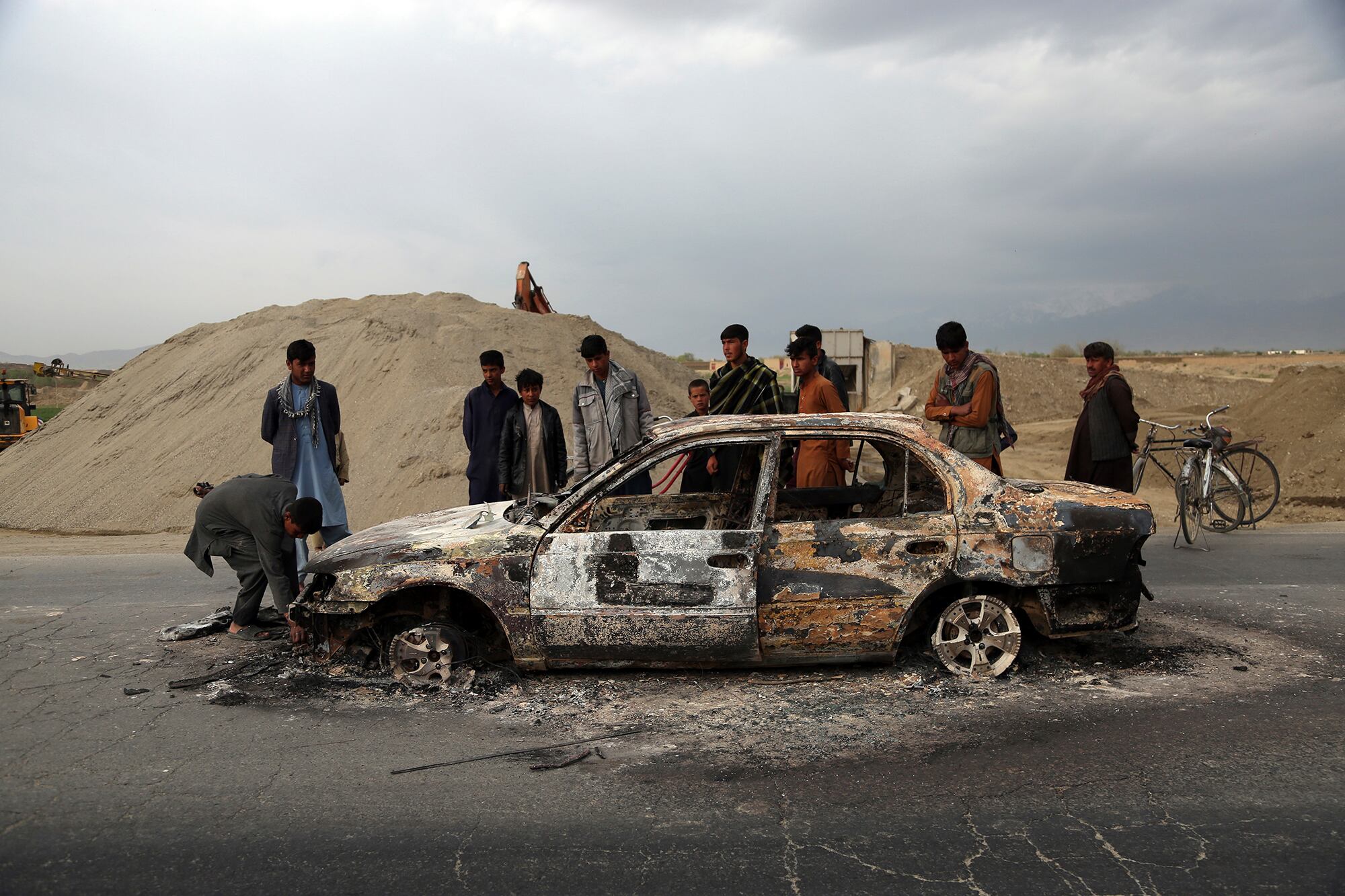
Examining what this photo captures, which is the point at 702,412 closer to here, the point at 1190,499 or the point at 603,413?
the point at 603,413

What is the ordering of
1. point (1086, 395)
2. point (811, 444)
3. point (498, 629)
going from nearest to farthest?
point (498, 629), point (811, 444), point (1086, 395)

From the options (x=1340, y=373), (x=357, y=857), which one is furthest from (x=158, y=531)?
(x=1340, y=373)

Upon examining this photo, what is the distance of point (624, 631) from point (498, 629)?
0.82 metres

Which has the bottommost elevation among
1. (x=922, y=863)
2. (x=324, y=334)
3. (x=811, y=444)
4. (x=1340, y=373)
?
(x=922, y=863)

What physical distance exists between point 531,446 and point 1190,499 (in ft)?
22.4

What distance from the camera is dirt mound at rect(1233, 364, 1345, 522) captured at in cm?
1291

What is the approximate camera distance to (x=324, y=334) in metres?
20.5

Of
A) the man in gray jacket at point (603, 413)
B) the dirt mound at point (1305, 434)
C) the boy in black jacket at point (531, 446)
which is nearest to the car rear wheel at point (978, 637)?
the man in gray jacket at point (603, 413)

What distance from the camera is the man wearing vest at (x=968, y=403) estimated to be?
22.2 ft

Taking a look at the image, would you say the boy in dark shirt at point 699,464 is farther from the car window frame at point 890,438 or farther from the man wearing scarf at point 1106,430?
the man wearing scarf at point 1106,430

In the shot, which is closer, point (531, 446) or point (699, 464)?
point (699, 464)

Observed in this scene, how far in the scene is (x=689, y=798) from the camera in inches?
153

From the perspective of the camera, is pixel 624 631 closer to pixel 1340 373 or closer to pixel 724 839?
pixel 724 839

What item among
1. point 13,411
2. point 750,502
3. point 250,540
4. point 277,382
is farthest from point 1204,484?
point 13,411
